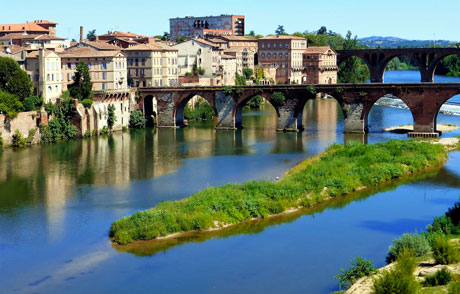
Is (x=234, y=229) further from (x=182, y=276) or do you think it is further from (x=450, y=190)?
(x=450, y=190)

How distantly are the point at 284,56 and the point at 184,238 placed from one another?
313 ft

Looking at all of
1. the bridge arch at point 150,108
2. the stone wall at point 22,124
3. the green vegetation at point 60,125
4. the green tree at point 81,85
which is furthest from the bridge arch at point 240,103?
the stone wall at point 22,124

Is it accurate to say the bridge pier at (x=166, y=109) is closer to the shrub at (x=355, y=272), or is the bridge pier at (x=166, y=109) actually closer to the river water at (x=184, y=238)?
the river water at (x=184, y=238)

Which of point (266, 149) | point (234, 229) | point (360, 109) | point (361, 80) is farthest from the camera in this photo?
point (361, 80)

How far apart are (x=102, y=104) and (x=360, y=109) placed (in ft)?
91.0

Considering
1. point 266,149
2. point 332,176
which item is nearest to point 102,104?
point 266,149

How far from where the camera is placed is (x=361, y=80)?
142250 millimetres

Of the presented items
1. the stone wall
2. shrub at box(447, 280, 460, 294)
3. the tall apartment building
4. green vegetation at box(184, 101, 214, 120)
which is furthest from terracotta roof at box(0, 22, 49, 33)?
shrub at box(447, 280, 460, 294)

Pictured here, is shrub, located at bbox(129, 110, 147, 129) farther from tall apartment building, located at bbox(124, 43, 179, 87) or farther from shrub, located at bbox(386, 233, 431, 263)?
shrub, located at bbox(386, 233, 431, 263)

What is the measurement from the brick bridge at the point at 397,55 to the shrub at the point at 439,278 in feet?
345

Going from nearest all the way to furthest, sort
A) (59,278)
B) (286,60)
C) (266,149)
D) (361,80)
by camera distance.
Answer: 1. (59,278)
2. (266,149)
3. (286,60)
4. (361,80)

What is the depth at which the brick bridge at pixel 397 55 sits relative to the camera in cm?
13312

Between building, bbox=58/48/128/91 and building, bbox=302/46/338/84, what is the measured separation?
186ft

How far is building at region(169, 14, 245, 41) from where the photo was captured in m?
172
